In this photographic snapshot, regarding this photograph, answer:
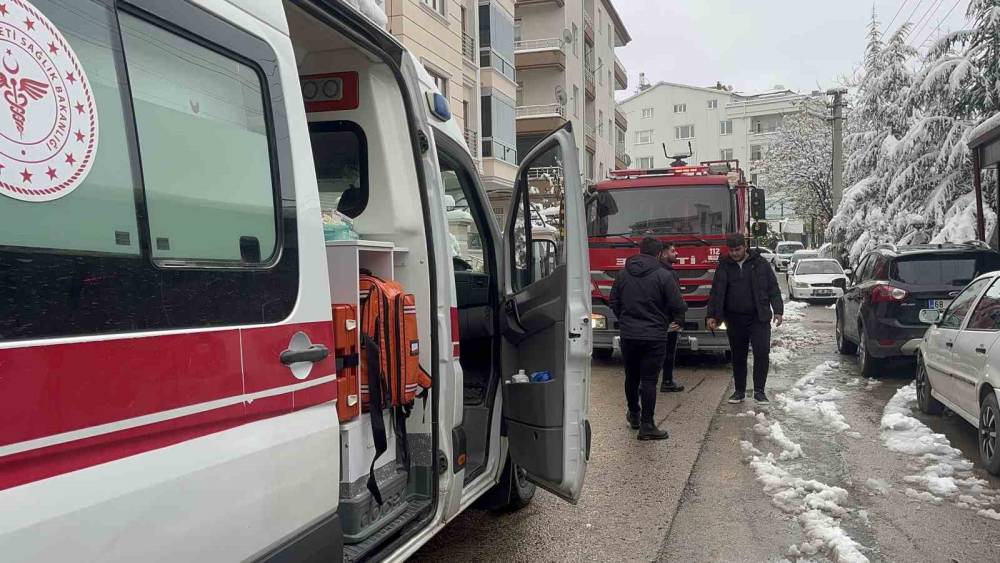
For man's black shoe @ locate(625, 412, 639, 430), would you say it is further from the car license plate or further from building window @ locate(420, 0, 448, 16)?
building window @ locate(420, 0, 448, 16)

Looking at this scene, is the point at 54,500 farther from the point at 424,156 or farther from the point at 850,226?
the point at 850,226

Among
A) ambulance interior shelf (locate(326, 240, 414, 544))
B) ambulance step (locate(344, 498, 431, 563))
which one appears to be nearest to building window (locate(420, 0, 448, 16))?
ambulance interior shelf (locate(326, 240, 414, 544))

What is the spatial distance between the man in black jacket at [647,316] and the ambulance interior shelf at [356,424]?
3598 mm

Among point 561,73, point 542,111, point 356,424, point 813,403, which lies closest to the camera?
point 356,424

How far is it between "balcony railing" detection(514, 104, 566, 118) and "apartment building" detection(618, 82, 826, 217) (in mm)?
36714

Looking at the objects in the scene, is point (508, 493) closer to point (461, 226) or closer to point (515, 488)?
point (515, 488)

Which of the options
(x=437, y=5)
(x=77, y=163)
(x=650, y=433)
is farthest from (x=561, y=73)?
(x=77, y=163)

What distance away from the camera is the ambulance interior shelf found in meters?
2.87

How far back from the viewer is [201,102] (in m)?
2.15

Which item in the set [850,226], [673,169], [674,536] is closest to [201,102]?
[674,536]

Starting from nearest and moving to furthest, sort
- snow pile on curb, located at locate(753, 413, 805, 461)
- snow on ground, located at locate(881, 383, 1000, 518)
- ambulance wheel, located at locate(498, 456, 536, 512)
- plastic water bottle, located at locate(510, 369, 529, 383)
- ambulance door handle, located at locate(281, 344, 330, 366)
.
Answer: ambulance door handle, located at locate(281, 344, 330, 366) → plastic water bottle, located at locate(510, 369, 529, 383) → ambulance wheel, located at locate(498, 456, 536, 512) → snow on ground, located at locate(881, 383, 1000, 518) → snow pile on curb, located at locate(753, 413, 805, 461)

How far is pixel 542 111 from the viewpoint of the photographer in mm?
32938

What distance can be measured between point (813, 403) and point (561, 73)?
27324 mm

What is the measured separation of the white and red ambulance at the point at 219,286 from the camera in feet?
5.23
